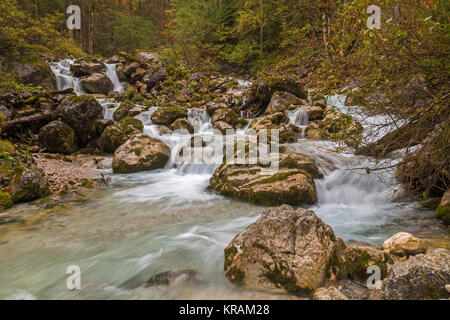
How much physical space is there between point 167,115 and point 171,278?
9697 mm

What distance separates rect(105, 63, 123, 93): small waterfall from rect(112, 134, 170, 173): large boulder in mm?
11552

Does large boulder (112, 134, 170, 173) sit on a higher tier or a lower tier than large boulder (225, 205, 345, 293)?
higher

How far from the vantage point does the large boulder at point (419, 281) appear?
1925mm

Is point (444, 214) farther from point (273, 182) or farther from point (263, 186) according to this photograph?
point (263, 186)

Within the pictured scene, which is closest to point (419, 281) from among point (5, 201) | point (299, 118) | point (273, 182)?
point (273, 182)

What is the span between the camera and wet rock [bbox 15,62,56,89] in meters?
13.4

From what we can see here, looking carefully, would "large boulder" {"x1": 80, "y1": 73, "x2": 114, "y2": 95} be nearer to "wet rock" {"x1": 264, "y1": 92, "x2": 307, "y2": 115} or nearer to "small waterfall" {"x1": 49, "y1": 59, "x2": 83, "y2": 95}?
"small waterfall" {"x1": 49, "y1": 59, "x2": 83, "y2": 95}

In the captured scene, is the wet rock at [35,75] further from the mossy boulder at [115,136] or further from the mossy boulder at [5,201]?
the mossy boulder at [5,201]

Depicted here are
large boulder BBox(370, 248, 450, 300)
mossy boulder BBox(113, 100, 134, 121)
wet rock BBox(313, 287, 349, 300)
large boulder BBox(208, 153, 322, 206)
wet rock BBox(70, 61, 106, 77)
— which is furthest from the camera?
wet rock BBox(70, 61, 106, 77)

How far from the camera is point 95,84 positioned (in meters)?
16.5

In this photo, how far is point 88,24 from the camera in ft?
95.5

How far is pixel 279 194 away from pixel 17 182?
5579 millimetres

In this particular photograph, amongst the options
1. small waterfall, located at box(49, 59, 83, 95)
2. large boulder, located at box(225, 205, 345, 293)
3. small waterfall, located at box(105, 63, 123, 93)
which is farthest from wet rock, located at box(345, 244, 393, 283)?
small waterfall, located at box(105, 63, 123, 93)

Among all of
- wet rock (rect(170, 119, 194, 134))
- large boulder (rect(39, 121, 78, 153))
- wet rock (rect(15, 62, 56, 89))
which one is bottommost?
large boulder (rect(39, 121, 78, 153))
